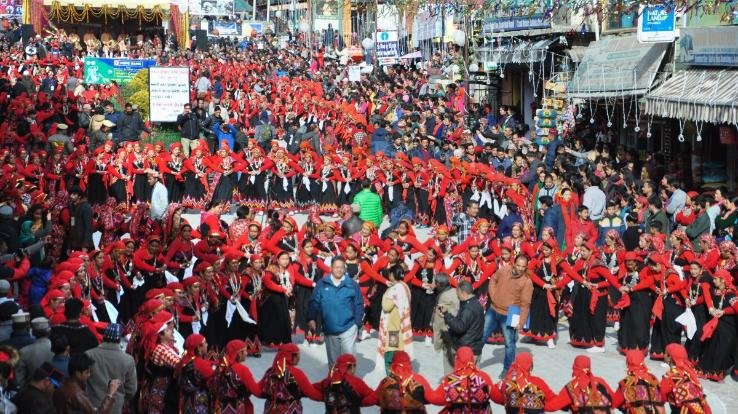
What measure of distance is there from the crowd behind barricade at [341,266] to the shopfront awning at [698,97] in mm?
1071

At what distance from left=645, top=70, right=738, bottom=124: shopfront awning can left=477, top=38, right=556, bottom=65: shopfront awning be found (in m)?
8.95

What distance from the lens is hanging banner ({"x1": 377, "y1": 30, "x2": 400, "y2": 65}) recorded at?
48688mm

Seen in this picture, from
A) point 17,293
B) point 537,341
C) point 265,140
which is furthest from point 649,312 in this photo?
point 265,140

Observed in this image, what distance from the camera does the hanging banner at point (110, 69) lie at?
37312mm

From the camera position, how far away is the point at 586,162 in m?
25.6

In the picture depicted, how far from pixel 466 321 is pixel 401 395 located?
10.5 feet

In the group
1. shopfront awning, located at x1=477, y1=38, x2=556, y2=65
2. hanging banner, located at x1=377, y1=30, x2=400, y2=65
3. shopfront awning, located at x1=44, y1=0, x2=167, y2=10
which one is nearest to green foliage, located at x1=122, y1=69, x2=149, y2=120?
shopfront awning, located at x1=477, y1=38, x2=556, y2=65

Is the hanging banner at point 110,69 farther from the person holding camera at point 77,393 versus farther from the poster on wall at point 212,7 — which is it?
the poster on wall at point 212,7

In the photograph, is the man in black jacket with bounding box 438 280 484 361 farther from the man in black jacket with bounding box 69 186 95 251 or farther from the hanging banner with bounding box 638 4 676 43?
the hanging banner with bounding box 638 4 676 43

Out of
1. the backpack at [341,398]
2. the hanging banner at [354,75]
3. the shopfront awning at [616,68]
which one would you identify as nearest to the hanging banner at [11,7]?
the hanging banner at [354,75]

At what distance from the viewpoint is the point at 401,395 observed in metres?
10.0

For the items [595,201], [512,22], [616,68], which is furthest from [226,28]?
[595,201]

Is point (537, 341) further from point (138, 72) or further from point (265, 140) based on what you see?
point (138, 72)

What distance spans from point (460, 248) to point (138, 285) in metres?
3.77
